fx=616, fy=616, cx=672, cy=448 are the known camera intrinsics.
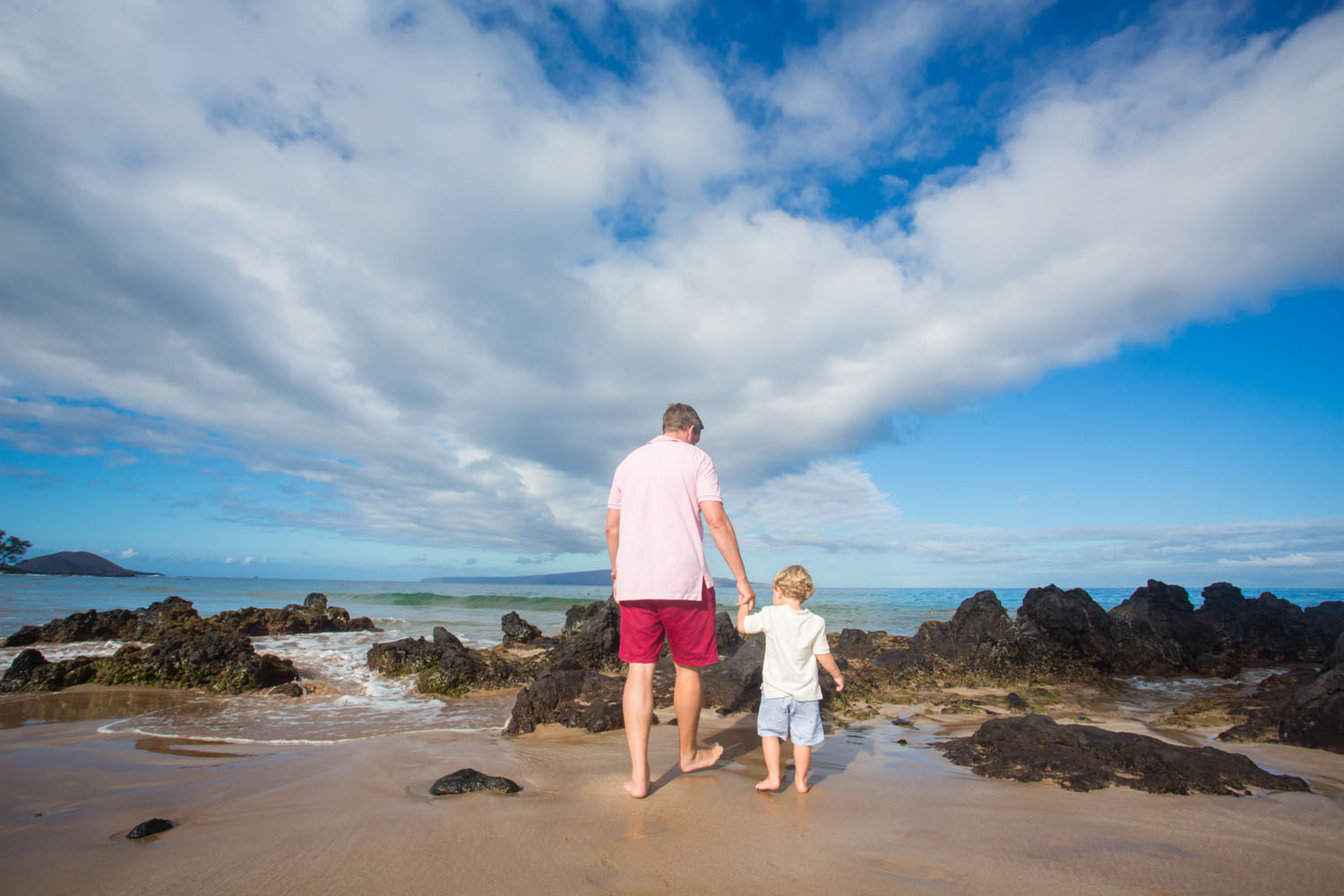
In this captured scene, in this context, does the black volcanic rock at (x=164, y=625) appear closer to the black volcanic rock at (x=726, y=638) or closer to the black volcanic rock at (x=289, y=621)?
the black volcanic rock at (x=289, y=621)

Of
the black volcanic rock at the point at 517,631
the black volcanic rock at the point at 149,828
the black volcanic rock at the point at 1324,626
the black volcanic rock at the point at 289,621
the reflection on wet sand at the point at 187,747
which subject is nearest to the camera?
the black volcanic rock at the point at 149,828

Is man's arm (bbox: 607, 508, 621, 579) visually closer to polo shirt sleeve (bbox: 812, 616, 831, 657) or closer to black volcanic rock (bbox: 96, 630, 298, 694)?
polo shirt sleeve (bbox: 812, 616, 831, 657)

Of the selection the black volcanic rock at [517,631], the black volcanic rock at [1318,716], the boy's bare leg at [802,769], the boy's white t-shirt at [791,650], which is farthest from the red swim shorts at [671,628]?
the black volcanic rock at [517,631]

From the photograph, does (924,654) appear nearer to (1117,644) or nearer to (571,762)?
(1117,644)

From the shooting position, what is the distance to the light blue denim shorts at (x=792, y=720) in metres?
3.73

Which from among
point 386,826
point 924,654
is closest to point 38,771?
point 386,826

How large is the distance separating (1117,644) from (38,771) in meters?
13.4

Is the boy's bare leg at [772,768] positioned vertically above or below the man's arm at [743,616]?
below

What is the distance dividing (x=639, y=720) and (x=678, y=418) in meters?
1.90

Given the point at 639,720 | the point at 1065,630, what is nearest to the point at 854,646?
the point at 1065,630

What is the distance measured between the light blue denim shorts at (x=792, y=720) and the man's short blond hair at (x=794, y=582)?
63cm

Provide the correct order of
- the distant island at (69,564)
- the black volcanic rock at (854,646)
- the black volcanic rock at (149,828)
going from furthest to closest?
1. the distant island at (69,564)
2. the black volcanic rock at (854,646)
3. the black volcanic rock at (149,828)

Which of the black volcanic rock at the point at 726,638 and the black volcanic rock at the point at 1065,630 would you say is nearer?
the black volcanic rock at the point at 1065,630

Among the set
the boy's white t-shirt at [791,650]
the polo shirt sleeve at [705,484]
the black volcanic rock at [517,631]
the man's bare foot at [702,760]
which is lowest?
the black volcanic rock at [517,631]
